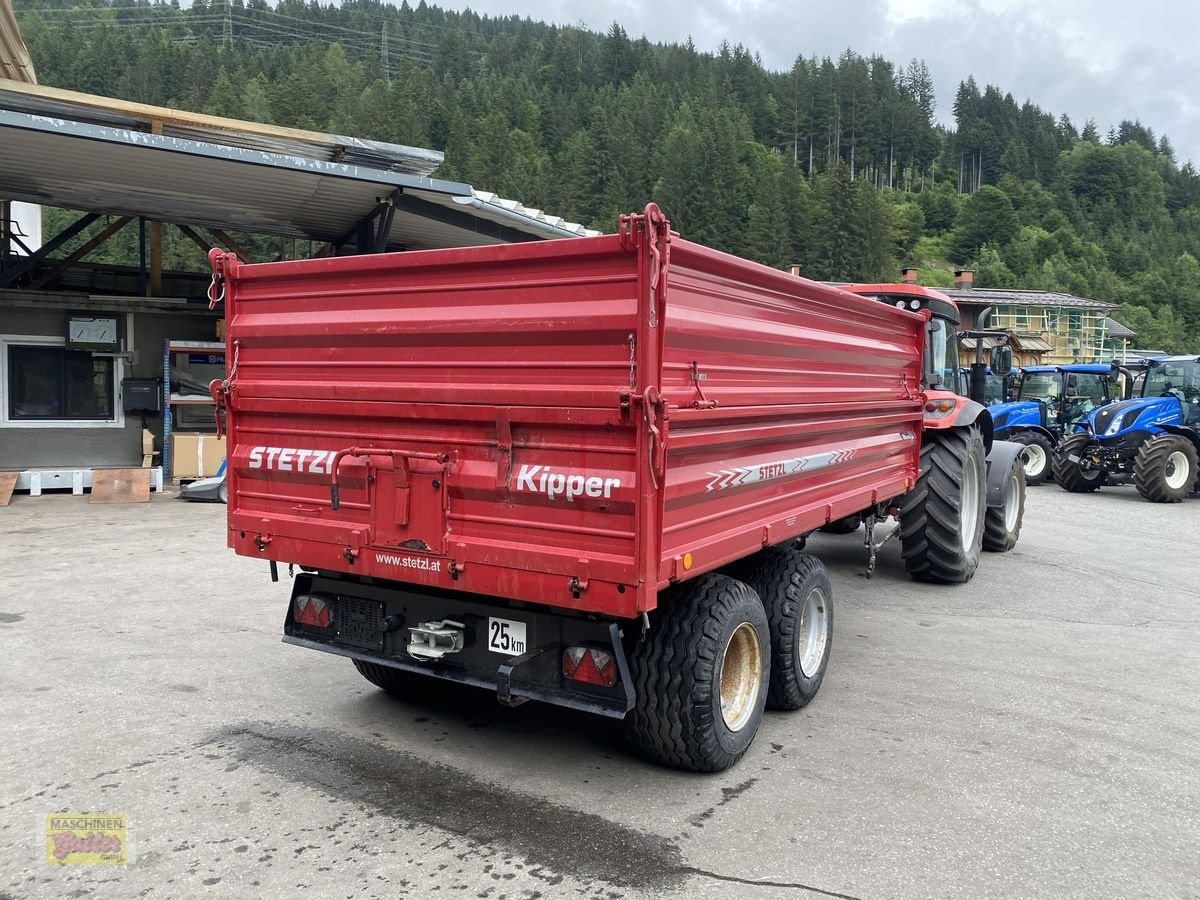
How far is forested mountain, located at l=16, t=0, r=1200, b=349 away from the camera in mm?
62625

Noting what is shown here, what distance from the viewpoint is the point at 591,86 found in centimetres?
9025

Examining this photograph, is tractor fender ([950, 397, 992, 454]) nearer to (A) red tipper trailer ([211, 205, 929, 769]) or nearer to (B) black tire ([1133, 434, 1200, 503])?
(A) red tipper trailer ([211, 205, 929, 769])

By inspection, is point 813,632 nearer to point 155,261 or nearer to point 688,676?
point 688,676

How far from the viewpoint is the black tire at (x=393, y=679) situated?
4.99m

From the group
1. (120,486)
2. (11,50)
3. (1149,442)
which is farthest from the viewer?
(11,50)

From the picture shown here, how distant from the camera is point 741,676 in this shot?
437 centimetres

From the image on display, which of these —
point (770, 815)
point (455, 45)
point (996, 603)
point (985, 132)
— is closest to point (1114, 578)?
point (996, 603)

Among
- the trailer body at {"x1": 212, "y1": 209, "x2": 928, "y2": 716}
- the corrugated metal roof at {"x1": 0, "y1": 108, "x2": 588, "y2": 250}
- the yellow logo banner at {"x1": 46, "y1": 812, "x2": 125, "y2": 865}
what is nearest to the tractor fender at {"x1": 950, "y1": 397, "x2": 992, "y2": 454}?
the trailer body at {"x1": 212, "y1": 209, "x2": 928, "y2": 716}

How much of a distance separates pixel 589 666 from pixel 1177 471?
584 inches

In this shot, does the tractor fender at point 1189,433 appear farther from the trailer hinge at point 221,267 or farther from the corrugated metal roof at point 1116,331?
the corrugated metal roof at point 1116,331

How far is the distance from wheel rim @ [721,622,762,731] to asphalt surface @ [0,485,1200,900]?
248 mm

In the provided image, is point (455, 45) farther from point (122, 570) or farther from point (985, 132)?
point (122, 570)

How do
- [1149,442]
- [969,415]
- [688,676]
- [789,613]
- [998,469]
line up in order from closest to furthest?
1. [688,676]
2. [789,613]
3. [969,415]
4. [998,469]
5. [1149,442]

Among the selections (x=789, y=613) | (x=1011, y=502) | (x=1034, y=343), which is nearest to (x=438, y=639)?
(x=789, y=613)
